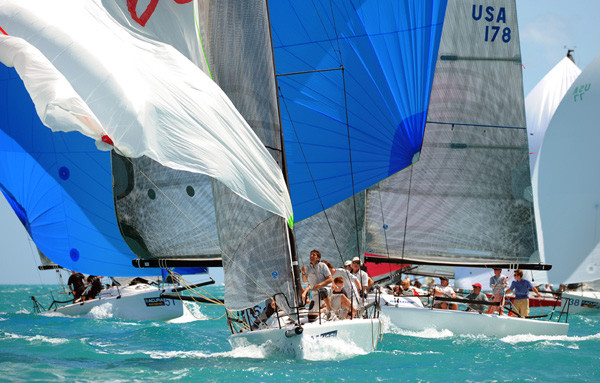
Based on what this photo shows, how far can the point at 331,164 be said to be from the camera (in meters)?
14.6

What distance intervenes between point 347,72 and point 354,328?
18.2 feet

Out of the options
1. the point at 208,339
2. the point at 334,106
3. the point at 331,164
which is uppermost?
the point at 334,106

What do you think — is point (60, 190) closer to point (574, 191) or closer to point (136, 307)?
point (136, 307)

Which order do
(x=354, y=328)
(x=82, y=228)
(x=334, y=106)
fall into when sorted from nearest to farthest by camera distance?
(x=354, y=328)
(x=334, y=106)
(x=82, y=228)

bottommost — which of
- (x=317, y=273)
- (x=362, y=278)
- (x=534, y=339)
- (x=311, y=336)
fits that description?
(x=534, y=339)

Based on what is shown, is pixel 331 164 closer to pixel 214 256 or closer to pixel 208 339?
pixel 214 256

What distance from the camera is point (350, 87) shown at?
1379cm

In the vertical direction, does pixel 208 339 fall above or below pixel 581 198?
below

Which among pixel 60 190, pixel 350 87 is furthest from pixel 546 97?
pixel 60 190

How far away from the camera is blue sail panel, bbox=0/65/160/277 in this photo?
665 inches

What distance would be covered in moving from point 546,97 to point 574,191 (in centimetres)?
972

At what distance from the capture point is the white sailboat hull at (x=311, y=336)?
9.54 m

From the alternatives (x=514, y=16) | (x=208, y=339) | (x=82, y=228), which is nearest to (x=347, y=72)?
(x=514, y=16)

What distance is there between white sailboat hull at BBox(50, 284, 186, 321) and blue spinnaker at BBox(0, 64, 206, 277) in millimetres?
3329
